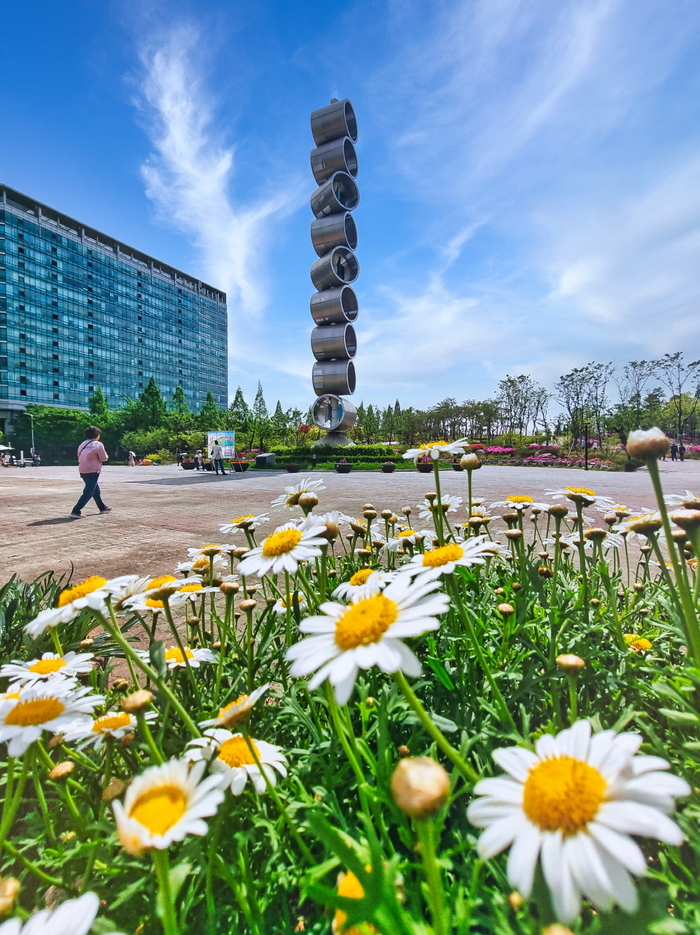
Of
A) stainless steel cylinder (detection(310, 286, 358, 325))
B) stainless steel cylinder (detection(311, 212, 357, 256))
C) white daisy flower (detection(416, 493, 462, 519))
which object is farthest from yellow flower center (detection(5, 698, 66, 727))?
stainless steel cylinder (detection(311, 212, 357, 256))

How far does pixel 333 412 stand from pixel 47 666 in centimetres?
2185

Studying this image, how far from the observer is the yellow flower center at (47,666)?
33.9 inches

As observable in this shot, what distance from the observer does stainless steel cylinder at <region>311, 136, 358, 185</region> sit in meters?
21.6

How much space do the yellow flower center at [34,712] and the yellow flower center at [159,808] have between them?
29 centimetres

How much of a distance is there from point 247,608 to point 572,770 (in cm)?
76

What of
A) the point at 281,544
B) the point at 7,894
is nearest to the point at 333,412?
the point at 281,544

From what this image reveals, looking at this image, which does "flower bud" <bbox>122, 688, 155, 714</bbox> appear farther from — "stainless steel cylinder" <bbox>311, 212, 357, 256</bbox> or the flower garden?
"stainless steel cylinder" <bbox>311, 212, 357, 256</bbox>

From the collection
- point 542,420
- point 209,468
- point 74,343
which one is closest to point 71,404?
point 74,343

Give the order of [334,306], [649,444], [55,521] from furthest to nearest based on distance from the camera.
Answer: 1. [334,306]
2. [55,521]
3. [649,444]

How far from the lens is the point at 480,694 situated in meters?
0.88

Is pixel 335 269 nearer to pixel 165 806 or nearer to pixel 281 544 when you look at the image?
pixel 281 544

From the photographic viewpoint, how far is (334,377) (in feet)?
71.3

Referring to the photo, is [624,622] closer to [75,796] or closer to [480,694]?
[480,694]

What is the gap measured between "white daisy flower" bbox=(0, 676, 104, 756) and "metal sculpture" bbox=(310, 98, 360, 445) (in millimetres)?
21092
